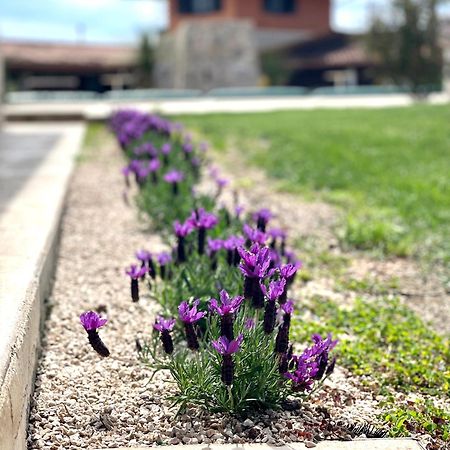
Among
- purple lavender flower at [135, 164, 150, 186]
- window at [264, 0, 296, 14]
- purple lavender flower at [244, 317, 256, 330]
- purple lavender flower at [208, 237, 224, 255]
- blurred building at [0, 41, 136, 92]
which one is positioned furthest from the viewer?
window at [264, 0, 296, 14]

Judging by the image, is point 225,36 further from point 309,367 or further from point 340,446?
point 340,446

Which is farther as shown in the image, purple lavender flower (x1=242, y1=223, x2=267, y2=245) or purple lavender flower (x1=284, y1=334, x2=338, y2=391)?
purple lavender flower (x1=242, y1=223, x2=267, y2=245)

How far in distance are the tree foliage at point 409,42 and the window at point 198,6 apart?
40.5 feet

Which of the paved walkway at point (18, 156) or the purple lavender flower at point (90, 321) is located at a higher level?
the paved walkway at point (18, 156)

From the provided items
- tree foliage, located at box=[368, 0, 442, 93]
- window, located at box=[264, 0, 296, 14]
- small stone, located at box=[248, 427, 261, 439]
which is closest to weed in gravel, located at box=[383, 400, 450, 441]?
small stone, located at box=[248, 427, 261, 439]

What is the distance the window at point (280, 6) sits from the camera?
124 feet

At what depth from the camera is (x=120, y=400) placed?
2848 mm

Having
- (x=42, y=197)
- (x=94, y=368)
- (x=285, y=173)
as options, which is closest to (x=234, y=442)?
(x=94, y=368)

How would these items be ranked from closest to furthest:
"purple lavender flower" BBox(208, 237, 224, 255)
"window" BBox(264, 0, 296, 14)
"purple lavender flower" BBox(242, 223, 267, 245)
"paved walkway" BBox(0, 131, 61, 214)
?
"purple lavender flower" BBox(242, 223, 267, 245) < "purple lavender flower" BBox(208, 237, 224, 255) < "paved walkway" BBox(0, 131, 61, 214) < "window" BBox(264, 0, 296, 14)

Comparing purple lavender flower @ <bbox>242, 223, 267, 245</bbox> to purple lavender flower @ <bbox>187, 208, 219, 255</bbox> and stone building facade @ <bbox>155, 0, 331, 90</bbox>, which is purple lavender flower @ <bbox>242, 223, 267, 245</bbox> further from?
stone building facade @ <bbox>155, 0, 331, 90</bbox>

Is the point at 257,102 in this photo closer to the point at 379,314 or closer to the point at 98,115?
the point at 98,115

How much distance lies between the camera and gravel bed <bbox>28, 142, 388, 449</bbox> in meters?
2.56

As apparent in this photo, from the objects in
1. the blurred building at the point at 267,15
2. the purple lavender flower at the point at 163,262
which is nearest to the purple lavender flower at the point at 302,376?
the purple lavender flower at the point at 163,262

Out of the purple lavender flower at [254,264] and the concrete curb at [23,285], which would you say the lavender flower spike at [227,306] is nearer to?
the purple lavender flower at [254,264]
